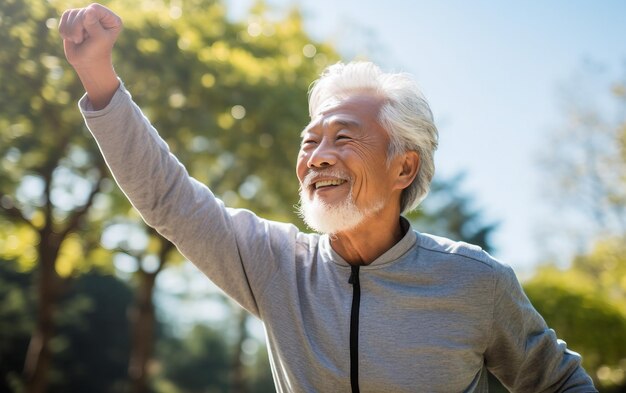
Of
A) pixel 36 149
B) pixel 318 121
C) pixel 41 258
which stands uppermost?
pixel 318 121

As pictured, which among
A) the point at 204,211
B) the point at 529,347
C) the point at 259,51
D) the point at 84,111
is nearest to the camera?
the point at 84,111

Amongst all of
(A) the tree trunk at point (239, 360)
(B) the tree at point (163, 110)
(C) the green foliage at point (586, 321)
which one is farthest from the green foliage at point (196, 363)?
(C) the green foliage at point (586, 321)

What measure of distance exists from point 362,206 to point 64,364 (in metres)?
25.8

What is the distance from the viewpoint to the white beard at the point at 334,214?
241 centimetres

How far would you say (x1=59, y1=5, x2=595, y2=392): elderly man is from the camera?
6.91 ft

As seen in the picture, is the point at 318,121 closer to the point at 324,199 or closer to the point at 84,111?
the point at 324,199

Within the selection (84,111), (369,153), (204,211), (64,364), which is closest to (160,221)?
(204,211)

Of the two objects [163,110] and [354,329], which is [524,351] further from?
[163,110]

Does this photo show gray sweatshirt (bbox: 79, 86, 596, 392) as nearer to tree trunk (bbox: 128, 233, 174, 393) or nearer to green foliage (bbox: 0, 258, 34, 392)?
tree trunk (bbox: 128, 233, 174, 393)

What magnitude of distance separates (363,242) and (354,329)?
39 cm

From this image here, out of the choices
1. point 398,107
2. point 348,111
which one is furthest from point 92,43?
point 398,107

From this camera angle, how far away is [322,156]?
7.84ft

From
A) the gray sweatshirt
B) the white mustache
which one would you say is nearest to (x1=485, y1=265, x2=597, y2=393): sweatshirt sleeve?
the gray sweatshirt

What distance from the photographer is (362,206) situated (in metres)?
2.45
